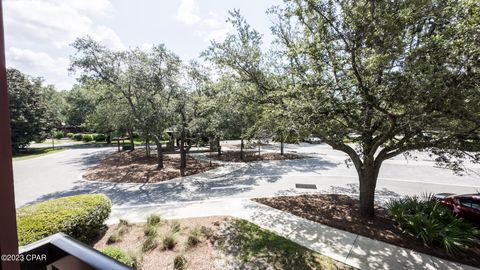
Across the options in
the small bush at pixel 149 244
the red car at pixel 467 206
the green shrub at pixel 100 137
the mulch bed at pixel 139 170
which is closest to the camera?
the small bush at pixel 149 244

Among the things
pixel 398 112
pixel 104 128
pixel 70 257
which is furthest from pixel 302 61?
pixel 104 128

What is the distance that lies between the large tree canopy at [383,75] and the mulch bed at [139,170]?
8.74m

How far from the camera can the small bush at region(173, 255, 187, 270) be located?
18.3 ft

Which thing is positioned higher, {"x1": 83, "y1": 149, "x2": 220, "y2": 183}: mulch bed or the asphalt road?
{"x1": 83, "y1": 149, "x2": 220, "y2": 183}: mulch bed

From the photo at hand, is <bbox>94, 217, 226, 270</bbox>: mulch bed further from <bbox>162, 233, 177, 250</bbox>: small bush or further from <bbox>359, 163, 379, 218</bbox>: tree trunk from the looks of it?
<bbox>359, 163, 379, 218</bbox>: tree trunk

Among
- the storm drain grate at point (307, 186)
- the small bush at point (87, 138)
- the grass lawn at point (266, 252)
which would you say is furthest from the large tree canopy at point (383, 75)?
the small bush at point (87, 138)

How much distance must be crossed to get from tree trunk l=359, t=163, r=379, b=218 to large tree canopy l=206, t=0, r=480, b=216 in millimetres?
34

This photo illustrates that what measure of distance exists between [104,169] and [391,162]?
2064 cm

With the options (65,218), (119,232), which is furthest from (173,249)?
(65,218)

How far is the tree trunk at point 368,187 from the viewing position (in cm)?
850

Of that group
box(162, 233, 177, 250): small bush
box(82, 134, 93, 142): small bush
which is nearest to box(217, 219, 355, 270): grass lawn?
box(162, 233, 177, 250): small bush

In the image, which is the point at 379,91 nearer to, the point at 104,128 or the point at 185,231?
the point at 185,231

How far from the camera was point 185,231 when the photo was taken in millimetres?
7375

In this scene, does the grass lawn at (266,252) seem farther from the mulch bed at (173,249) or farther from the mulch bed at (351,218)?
the mulch bed at (351,218)
